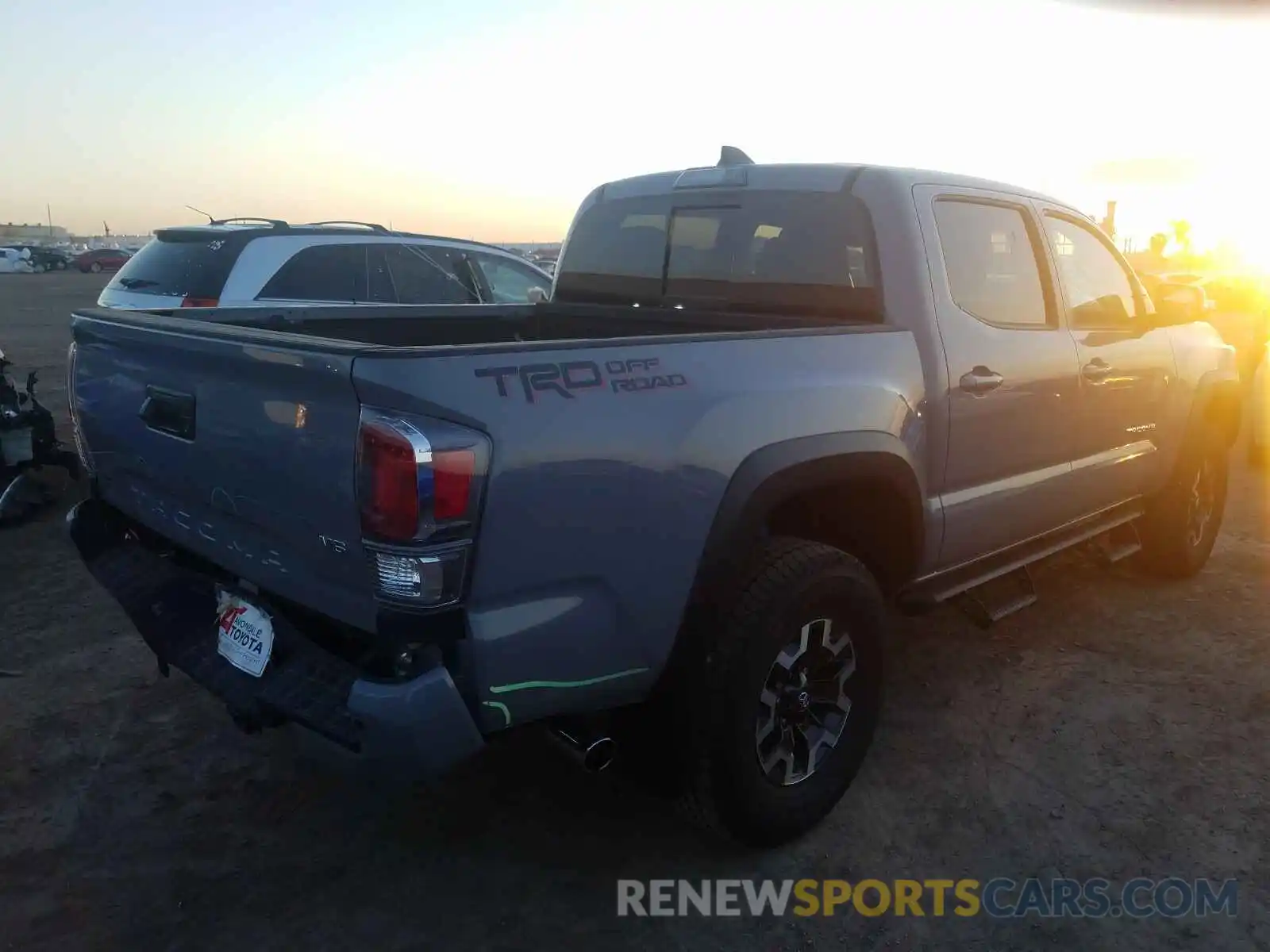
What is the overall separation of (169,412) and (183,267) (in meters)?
4.95

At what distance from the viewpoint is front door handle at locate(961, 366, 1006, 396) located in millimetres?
3451

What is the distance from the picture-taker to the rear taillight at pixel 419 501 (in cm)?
206

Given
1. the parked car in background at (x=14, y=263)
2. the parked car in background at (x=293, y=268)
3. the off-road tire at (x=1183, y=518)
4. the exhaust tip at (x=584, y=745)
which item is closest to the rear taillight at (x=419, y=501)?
the exhaust tip at (x=584, y=745)

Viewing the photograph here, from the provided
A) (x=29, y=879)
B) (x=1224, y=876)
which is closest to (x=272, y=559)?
(x=29, y=879)

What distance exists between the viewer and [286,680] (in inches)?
97.4

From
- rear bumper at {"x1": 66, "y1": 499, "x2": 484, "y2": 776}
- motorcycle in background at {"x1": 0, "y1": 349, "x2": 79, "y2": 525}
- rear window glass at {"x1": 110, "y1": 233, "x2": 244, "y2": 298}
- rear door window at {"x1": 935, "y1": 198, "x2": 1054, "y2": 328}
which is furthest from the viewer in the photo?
rear window glass at {"x1": 110, "y1": 233, "x2": 244, "y2": 298}

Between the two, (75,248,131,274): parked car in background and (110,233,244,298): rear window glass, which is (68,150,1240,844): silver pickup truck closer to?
(110,233,244,298): rear window glass

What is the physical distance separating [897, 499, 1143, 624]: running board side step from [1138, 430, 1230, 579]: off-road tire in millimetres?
230

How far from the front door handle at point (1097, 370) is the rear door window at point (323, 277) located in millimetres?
5139

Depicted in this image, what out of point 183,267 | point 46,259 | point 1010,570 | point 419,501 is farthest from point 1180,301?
point 46,259

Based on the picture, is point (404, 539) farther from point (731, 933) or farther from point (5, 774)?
point (5, 774)

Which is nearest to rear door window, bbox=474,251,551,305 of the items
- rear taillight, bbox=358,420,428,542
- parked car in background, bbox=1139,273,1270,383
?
parked car in background, bbox=1139,273,1270,383

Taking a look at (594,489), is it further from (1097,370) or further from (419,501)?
(1097,370)

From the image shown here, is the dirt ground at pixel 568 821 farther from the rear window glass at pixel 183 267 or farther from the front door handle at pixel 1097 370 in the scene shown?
the rear window glass at pixel 183 267
